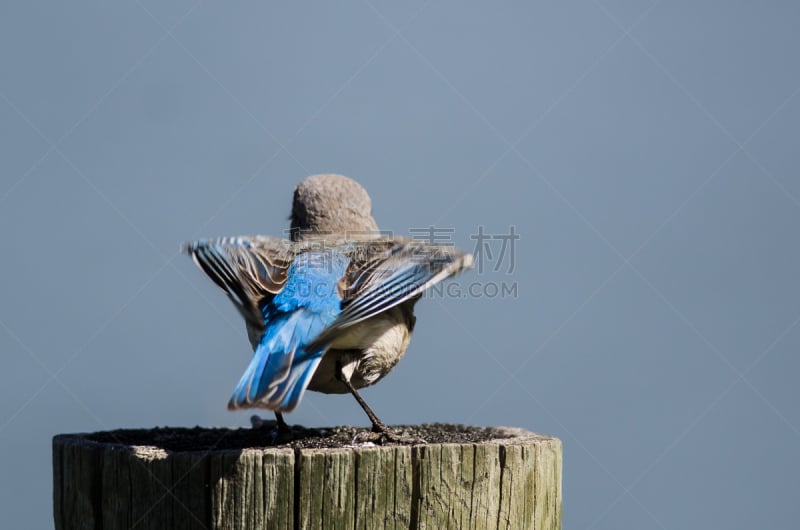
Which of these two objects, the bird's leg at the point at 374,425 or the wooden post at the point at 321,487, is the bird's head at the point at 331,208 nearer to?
the bird's leg at the point at 374,425

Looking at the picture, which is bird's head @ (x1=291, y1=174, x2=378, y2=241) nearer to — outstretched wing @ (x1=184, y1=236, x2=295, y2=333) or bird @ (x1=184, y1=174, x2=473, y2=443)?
bird @ (x1=184, y1=174, x2=473, y2=443)

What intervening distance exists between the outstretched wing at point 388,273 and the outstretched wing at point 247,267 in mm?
366

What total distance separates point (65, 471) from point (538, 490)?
7.49ft

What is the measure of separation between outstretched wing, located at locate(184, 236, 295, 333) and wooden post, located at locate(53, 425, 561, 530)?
0.97 metres

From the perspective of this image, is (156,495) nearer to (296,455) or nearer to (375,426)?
(296,455)

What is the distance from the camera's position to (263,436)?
650 centimetres

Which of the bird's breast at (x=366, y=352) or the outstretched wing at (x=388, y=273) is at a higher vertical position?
the outstretched wing at (x=388, y=273)

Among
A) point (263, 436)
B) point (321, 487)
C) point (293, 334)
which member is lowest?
point (263, 436)

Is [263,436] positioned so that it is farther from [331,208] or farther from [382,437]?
[331,208]

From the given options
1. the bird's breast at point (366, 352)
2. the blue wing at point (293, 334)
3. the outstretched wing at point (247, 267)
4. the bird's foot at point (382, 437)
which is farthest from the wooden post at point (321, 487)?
the bird's breast at point (366, 352)

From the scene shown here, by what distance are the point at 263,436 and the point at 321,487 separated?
2.11 m

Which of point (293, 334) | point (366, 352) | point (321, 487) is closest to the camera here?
point (321, 487)

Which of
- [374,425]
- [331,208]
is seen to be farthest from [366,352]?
[331,208]

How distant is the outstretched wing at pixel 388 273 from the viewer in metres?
5.48
